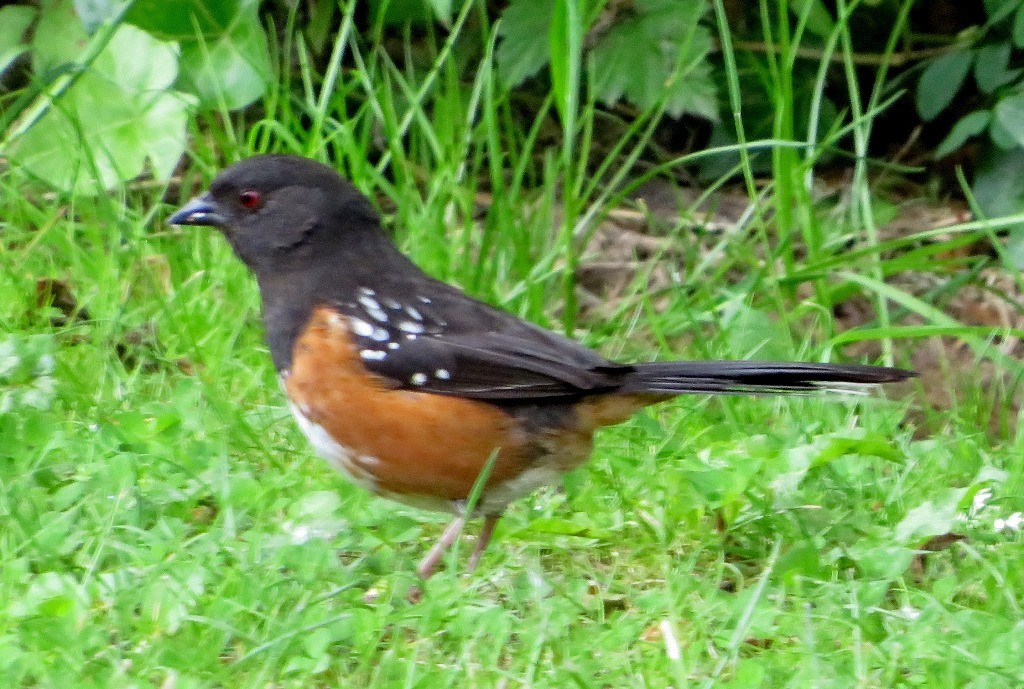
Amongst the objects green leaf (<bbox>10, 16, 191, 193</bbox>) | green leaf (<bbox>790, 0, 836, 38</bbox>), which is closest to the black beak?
green leaf (<bbox>10, 16, 191, 193</bbox>)

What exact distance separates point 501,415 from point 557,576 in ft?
1.12

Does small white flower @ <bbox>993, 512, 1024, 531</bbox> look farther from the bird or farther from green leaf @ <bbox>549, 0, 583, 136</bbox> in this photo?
green leaf @ <bbox>549, 0, 583, 136</bbox>

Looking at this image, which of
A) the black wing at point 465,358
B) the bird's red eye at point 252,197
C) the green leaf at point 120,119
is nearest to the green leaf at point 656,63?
the green leaf at point 120,119

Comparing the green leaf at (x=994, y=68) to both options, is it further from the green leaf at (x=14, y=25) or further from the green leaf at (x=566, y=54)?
the green leaf at (x=14, y=25)

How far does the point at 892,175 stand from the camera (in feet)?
18.3

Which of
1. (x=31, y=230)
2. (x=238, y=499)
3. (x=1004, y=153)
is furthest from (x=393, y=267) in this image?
(x=1004, y=153)

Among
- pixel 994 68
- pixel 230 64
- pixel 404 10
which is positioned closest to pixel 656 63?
pixel 404 10

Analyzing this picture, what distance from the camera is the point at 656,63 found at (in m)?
4.68

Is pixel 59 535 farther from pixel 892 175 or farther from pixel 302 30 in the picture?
pixel 892 175

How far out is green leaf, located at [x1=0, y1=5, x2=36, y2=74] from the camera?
4.66 m

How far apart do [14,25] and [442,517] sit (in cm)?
252

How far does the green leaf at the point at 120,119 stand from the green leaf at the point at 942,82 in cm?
242

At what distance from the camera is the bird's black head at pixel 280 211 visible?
10.5 ft

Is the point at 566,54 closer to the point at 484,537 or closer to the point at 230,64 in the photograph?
the point at 230,64
